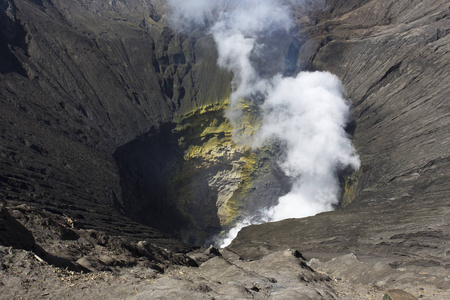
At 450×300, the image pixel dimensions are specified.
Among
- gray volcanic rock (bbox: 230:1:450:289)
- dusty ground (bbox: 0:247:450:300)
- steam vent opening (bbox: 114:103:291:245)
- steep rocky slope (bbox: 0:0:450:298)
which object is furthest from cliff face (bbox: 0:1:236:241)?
dusty ground (bbox: 0:247:450:300)

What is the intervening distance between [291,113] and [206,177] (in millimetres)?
10830

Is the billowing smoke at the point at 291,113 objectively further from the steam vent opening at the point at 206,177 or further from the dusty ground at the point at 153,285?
the dusty ground at the point at 153,285

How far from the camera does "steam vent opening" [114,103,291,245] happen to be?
38469 millimetres

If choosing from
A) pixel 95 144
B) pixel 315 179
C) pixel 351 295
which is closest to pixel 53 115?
pixel 95 144

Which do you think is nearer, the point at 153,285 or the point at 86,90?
the point at 153,285

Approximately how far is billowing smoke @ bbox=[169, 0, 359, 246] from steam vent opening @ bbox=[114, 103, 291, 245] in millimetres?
→ 1150

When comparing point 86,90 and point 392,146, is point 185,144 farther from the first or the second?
point 392,146

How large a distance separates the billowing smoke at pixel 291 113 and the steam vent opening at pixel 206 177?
1.15 metres

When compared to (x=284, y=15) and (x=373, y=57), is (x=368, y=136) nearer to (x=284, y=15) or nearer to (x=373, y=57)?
(x=373, y=57)

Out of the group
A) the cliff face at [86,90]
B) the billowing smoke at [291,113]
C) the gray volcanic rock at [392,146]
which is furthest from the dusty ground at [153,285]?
the billowing smoke at [291,113]

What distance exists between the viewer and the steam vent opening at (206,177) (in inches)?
1515

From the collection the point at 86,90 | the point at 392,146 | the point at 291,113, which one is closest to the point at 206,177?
the point at 291,113

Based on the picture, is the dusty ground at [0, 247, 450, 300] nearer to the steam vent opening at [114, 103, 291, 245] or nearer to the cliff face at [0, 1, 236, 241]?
the cliff face at [0, 1, 236, 241]

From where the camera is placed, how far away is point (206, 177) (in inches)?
1594
